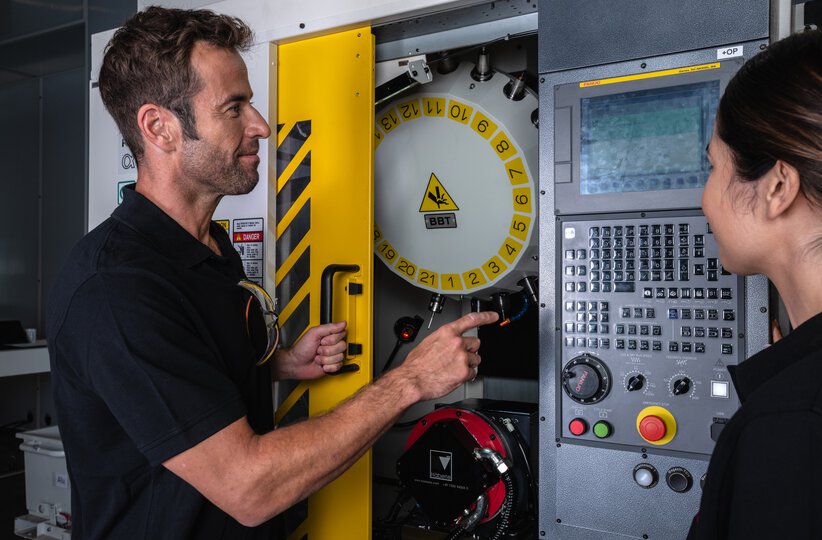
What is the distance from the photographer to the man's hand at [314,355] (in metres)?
1.84

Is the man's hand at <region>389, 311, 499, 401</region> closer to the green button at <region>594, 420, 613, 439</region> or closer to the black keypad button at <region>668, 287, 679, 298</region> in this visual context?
the green button at <region>594, 420, 613, 439</region>

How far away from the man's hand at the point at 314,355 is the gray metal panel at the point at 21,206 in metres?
4.75

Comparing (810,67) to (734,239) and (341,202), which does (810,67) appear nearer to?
(734,239)

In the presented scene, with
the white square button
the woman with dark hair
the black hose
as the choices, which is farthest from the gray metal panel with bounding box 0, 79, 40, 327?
the woman with dark hair

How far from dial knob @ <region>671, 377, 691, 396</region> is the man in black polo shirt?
0.43 metres

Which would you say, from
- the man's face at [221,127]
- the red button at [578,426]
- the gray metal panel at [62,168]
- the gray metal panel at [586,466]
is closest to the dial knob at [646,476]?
the gray metal panel at [586,466]

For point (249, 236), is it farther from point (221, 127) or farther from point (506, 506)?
point (506, 506)

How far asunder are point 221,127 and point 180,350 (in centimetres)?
58

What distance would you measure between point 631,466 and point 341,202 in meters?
1.05

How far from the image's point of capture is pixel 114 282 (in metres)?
1.23

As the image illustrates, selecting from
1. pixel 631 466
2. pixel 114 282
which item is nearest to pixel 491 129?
pixel 631 466

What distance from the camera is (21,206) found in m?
5.65

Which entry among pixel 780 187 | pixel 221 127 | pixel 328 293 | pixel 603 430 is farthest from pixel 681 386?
pixel 221 127

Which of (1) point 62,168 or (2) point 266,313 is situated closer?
(2) point 266,313
